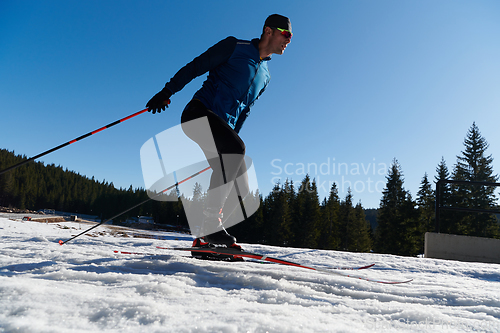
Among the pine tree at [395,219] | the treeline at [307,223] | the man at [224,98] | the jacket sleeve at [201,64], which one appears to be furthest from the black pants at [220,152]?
the treeline at [307,223]

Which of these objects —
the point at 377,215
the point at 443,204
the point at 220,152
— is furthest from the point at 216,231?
the point at 377,215

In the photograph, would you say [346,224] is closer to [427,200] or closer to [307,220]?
[307,220]

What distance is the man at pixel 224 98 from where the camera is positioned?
6.56 ft

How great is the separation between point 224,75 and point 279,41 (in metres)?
0.58

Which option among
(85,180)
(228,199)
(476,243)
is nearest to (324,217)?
(476,243)

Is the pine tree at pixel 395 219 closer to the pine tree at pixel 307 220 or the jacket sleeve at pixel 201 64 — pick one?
the pine tree at pixel 307 220

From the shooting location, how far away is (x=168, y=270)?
1513 mm

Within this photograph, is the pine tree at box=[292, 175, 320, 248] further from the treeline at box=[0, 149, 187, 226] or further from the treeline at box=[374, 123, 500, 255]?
the treeline at box=[0, 149, 187, 226]

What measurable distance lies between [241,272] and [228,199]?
731mm

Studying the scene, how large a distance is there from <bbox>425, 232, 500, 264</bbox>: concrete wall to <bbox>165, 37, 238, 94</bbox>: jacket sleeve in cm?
434

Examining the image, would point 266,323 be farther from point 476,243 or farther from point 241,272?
point 476,243

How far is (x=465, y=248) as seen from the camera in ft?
14.0

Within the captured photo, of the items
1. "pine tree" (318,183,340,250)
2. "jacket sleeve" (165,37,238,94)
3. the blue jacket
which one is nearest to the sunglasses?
the blue jacket

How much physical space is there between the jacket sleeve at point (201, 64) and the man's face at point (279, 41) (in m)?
0.38
